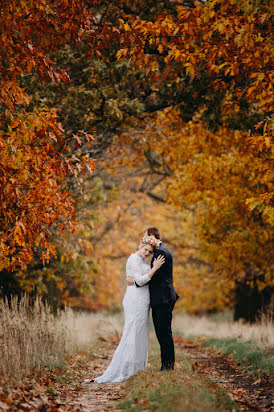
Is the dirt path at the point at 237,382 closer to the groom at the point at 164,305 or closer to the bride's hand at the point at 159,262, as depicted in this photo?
the groom at the point at 164,305

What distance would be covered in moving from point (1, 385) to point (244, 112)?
7.50 meters

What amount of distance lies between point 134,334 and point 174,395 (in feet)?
8.57

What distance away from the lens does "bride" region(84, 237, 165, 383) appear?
745 cm

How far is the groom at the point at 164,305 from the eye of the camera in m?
7.33

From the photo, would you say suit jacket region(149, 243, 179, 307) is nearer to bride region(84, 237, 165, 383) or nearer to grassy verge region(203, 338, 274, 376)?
bride region(84, 237, 165, 383)

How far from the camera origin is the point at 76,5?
7.04 m

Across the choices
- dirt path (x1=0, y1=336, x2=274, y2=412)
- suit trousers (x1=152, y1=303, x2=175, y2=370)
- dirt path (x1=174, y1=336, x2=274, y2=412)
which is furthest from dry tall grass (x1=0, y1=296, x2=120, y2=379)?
dirt path (x1=174, y1=336, x2=274, y2=412)

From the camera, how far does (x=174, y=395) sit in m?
5.02

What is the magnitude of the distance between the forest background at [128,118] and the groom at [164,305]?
164 centimetres

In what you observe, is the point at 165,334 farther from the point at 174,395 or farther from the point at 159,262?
the point at 174,395

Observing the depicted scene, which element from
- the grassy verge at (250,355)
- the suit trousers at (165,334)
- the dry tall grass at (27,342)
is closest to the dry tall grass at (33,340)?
the dry tall grass at (27,342)

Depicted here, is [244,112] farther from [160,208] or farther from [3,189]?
[160,208]

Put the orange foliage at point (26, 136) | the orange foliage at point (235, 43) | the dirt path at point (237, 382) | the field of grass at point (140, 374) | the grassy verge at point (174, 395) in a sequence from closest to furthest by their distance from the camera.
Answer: the grassy verge at point (174, 395) < the field of grass at point (140, 374) < the dirt path at point (237, 382) < the orange foliage at point (26, 136) < the orange foliage at point (235, 43)

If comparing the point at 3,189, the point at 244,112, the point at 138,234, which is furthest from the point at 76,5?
the point at 138,234
